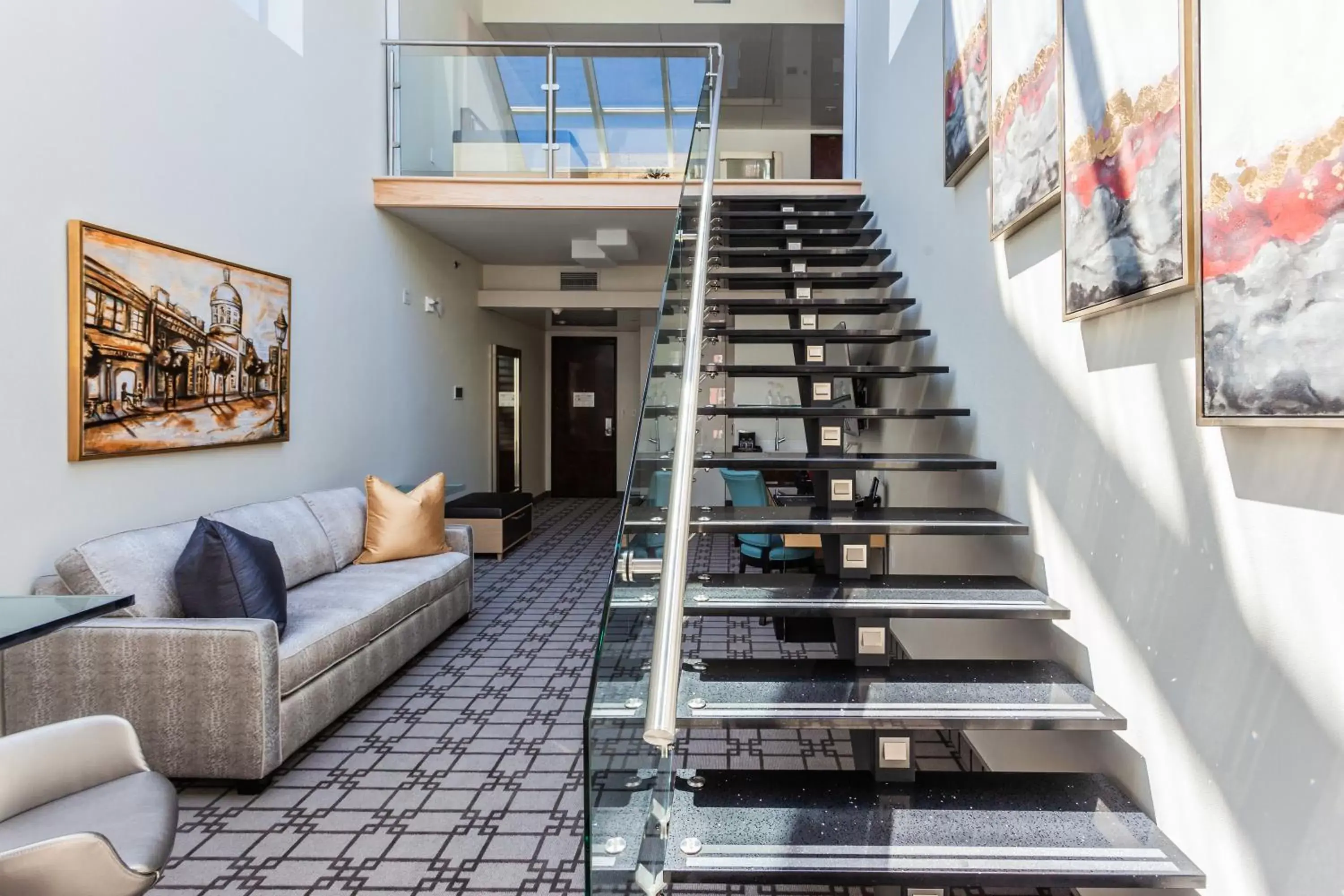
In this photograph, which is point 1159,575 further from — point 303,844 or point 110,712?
point 110,712

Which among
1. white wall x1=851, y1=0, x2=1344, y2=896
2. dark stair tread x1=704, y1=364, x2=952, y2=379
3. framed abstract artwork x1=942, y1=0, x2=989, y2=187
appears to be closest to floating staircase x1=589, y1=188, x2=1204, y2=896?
white wall x1=851, y1=0, x2=1344, y2=896

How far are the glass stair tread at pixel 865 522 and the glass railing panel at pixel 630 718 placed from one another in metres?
0.55

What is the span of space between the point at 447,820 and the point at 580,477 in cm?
920

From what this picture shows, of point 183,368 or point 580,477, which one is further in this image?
point 580,477

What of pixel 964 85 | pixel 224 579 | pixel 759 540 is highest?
pixel 964 85

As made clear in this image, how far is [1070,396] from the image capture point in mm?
2326

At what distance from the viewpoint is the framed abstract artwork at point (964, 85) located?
3.16m

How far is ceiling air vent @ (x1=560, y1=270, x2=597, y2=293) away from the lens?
8578 mm

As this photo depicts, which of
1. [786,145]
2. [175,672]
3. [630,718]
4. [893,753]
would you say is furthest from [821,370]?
[786,145]

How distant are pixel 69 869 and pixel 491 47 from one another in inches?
242

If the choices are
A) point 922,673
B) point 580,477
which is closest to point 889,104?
point 922,673

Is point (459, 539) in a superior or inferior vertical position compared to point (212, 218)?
inferior

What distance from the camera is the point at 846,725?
1.97m

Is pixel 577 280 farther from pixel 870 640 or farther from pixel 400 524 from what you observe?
pixel 870 640
